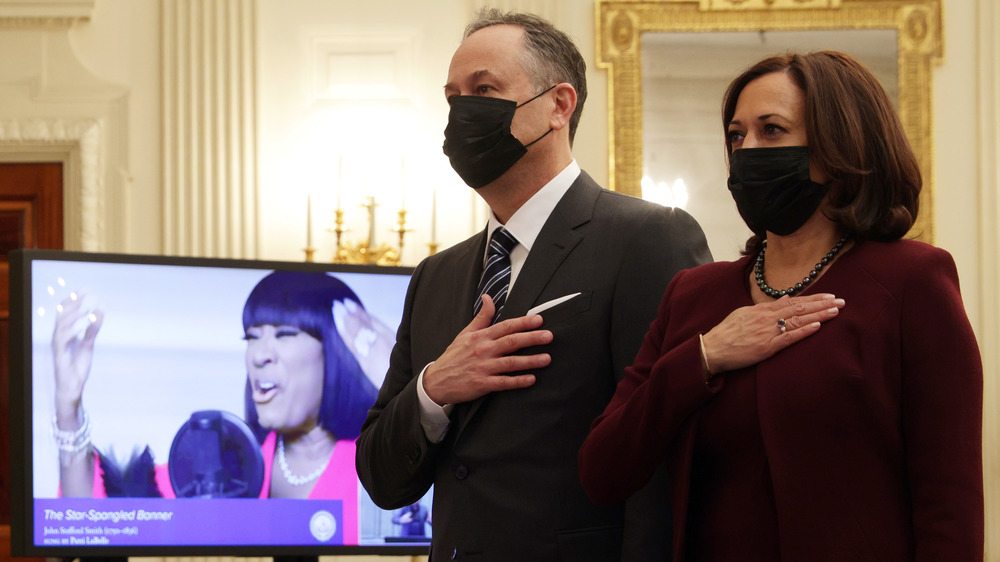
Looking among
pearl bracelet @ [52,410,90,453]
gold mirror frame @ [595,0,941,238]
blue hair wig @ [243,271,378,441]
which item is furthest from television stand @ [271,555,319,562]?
gold mirror frame @ [595,0,941,238]

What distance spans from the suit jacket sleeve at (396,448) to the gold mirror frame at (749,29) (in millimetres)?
2709

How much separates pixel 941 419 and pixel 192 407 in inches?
88.3

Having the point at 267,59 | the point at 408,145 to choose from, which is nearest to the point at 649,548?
the point at 408,145

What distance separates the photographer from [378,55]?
15.2 ft

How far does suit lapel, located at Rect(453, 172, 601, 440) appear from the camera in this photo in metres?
1.75

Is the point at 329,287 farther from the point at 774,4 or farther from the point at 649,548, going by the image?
the point at 774,4

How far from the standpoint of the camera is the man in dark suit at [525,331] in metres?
1.66

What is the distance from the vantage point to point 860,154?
1.36m

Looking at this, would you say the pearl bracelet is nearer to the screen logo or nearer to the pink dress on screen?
the pink dress on screen

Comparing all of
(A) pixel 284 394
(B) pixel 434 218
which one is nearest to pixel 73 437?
(A) pixel 284 394

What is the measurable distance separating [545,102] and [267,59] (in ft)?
9.93

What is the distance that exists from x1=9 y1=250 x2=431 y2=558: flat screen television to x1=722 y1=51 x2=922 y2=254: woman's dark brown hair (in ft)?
6.19

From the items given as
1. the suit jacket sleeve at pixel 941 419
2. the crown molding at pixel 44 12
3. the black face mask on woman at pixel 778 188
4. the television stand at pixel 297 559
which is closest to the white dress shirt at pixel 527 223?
the black face mask on woman at pixel 778 188

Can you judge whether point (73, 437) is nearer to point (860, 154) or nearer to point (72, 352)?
point (72, 352)
